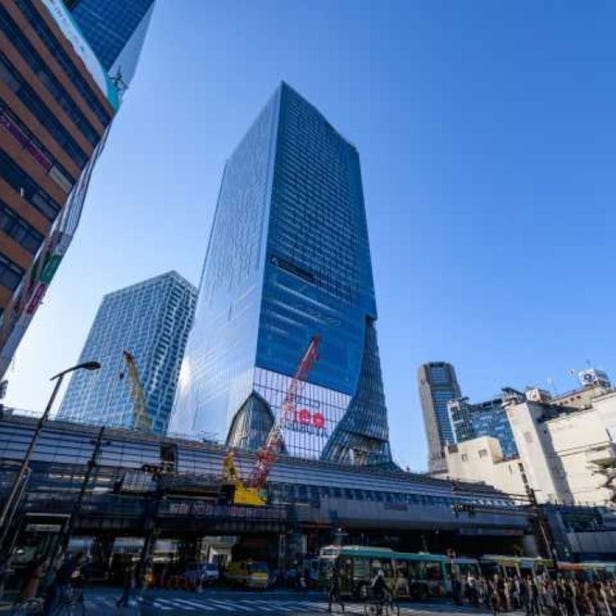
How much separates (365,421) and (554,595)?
9210 cm

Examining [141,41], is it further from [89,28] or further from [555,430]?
[555,430]

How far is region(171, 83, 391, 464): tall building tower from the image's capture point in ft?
315

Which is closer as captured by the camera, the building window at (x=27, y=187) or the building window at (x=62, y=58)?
the building window at (x=27, y=187)

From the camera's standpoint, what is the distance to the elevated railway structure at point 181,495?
36031 millimetres

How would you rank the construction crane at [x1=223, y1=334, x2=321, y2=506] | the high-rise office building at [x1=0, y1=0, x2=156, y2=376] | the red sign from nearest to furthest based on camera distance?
the high-rise office building at [x1=0, y1=0, x2=156, y2=376] < the construction crane at [x1=223, y1=334, x2=321, y2=506] < the red sign

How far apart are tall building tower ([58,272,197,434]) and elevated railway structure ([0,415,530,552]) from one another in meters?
118

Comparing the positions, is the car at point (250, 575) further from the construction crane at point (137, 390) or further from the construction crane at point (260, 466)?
the construction crane at point (137, 390)

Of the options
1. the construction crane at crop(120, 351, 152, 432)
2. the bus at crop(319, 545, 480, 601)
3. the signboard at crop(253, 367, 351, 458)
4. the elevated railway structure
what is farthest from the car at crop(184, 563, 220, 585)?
the signboard at crop(253, 367, 351, 458)

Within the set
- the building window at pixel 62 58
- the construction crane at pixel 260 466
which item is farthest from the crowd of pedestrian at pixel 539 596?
the building window at pixel 62 58

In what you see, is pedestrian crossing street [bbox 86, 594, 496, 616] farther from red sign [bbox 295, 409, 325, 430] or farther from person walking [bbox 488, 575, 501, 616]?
red sign [bbox 295, 409, 325, 430]

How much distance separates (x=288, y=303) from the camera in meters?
108

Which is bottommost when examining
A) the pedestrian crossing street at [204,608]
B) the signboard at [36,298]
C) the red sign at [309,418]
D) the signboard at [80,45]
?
the pedestrian crossing street at [204,608]

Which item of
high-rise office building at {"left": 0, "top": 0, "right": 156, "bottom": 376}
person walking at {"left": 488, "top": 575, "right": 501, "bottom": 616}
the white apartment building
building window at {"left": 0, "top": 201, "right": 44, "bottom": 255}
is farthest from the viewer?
the white apartment building

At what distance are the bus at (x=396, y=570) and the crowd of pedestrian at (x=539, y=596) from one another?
1567mm
